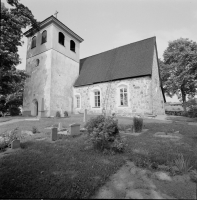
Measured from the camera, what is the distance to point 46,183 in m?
2.25

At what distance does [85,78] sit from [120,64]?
5.20 meters

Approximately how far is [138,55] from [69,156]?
→ 47.7ft

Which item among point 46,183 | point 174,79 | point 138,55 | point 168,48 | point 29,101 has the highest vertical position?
point 168,48

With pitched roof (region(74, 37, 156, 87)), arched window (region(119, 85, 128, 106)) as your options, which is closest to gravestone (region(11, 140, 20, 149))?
arched window (region(119, 85, 128, 106))

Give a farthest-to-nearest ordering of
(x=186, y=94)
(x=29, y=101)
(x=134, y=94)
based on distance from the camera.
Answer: (x=186, y=94), (x=29, y=101), (x=134, y=94)

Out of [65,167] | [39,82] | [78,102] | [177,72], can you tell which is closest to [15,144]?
[65,167]

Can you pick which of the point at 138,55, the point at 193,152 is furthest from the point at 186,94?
the point at 193,152

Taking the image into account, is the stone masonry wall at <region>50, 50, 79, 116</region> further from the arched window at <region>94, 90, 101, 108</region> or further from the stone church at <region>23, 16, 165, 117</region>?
the arched window at <region>94, 90, 101, 108</region>

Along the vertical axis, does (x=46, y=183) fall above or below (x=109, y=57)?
below

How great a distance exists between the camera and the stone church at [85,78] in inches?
508

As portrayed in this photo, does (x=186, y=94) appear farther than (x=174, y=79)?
Yes

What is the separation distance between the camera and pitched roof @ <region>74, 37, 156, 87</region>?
43.7 ft

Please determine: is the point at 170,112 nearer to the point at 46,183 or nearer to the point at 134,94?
the point at 134,94

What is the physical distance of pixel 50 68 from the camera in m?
14.6
